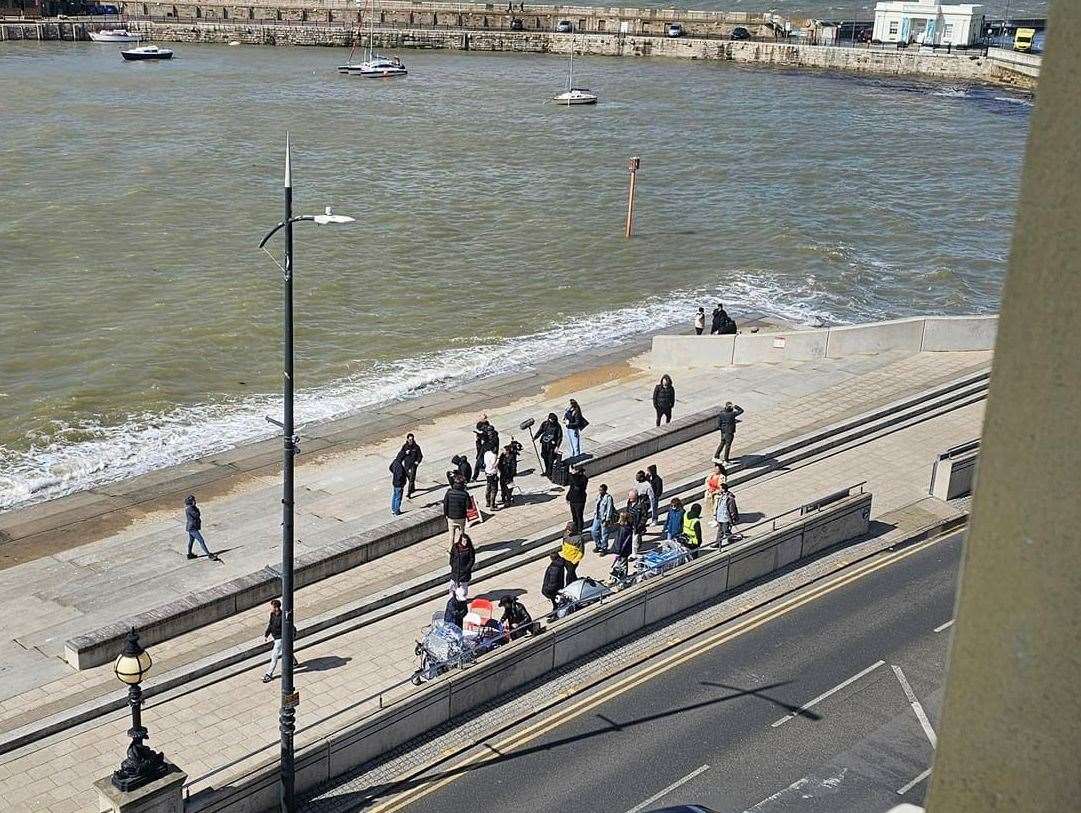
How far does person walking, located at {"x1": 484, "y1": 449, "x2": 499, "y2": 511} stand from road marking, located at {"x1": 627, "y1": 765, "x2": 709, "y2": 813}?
8.86m

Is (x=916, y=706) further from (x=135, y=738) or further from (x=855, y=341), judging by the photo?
(x=855, y=341)

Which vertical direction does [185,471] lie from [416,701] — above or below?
below

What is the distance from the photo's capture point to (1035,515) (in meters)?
2.60

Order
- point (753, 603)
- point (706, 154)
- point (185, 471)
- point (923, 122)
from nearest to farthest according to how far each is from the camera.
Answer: point (753, 603) < point (185, 471) < point (706, 154) < point (923, 122)

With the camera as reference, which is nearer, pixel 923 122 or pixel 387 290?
pixel 387 290

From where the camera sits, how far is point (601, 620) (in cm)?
1792

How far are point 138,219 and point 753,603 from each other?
4276 centimetres

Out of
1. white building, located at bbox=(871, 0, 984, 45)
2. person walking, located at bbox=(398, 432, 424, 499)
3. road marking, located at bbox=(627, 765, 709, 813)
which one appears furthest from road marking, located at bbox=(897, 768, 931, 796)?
white building, located at bbox=(871, 0, 984, 45)

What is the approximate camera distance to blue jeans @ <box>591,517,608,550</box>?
20734 millimetres

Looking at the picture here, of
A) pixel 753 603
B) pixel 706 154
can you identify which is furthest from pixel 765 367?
pixel 706 154

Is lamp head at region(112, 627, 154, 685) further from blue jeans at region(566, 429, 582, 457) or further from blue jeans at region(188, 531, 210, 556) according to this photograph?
blue jeans at region(566, 429, 582, 457)

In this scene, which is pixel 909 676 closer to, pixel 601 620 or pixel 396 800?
pixel 601 620

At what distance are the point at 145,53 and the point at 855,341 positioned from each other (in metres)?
85.8

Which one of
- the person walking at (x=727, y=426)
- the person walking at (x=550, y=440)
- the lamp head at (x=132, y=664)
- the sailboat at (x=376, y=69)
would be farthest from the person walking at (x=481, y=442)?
the sailboat at (x=376, y=69)
